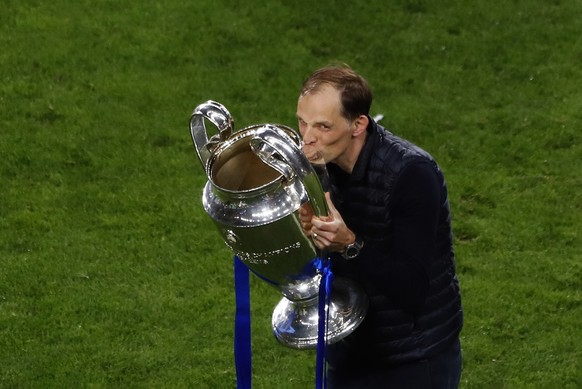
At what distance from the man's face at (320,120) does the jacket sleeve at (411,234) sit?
26 centimetres

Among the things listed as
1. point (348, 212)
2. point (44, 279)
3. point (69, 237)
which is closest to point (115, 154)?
point (69, 237)

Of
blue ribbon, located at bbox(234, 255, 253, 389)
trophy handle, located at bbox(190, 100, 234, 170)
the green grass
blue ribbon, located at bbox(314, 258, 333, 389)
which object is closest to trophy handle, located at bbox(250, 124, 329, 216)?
blue ribbon, located at bbox(314, 258, 333, 389)

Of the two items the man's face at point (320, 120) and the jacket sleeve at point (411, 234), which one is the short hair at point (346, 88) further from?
the jacket sleeve at point (411, 234)

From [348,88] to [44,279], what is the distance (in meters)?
3.46

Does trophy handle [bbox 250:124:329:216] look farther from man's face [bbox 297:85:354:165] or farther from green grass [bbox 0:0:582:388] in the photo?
green grass [bbox 0:0:582:388]

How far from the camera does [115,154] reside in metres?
7.65

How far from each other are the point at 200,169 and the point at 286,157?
450 cm

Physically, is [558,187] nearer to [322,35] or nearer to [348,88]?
[322,35]

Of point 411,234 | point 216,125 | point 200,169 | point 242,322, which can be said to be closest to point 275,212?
point 411,234

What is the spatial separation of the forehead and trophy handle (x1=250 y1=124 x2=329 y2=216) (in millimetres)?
197

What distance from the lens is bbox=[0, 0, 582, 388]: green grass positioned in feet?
18.8

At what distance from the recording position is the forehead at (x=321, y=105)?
3316 millimetres

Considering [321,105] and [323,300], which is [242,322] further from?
[321,105]

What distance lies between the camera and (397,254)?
132 inches
